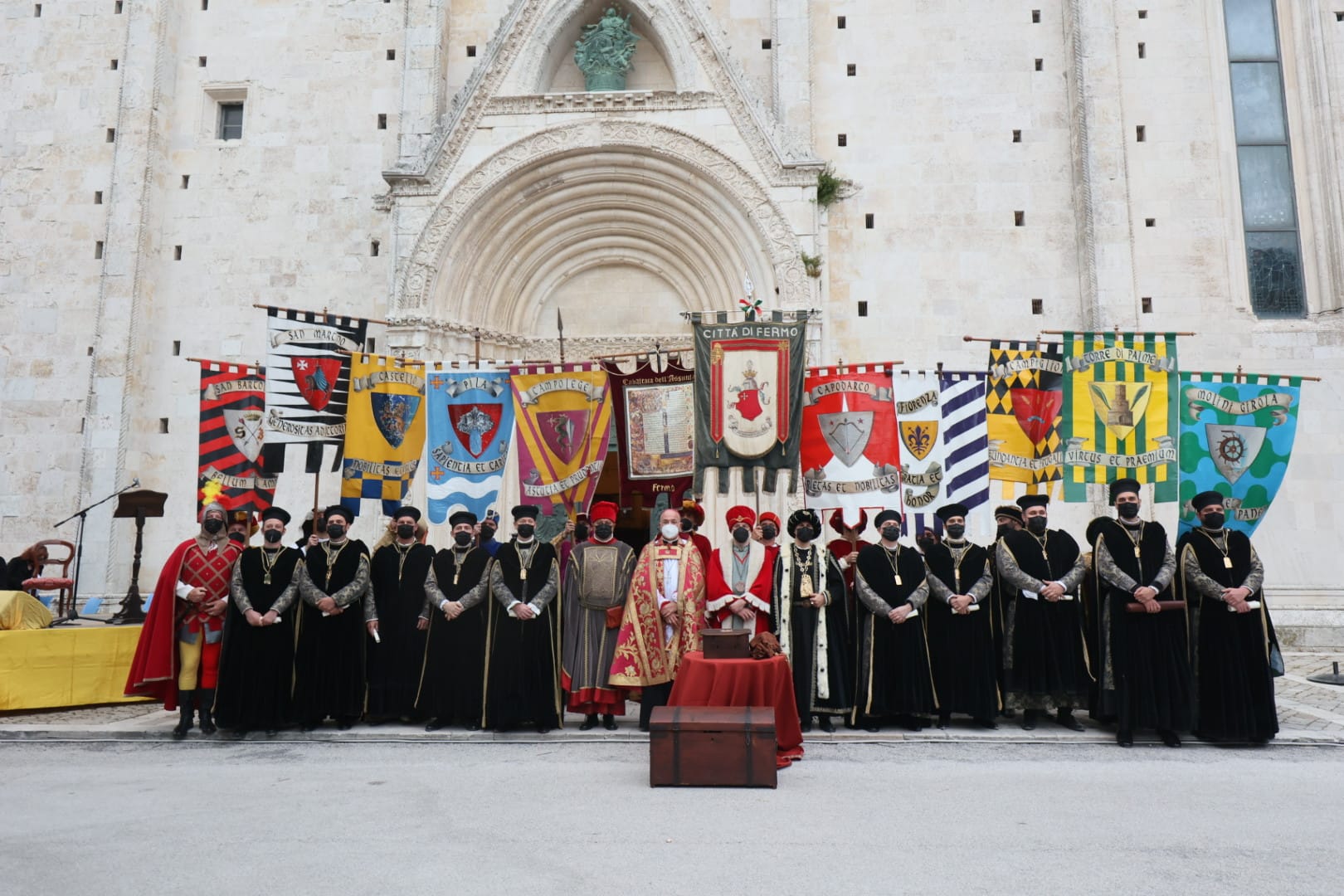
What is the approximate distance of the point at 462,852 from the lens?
4.43m

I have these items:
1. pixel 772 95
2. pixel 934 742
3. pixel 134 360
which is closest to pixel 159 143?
pixel 134 360

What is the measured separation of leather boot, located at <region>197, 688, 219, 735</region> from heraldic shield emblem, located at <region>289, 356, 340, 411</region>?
12.6ft

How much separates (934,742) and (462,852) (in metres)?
4.45

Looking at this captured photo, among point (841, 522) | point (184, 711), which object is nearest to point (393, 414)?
point (184, 711)

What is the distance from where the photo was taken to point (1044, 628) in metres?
8.18

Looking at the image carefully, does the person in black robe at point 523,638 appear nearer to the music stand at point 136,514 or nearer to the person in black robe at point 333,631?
the person in black robe at point 333,631

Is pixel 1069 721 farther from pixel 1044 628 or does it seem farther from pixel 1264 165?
pixel 1264 165

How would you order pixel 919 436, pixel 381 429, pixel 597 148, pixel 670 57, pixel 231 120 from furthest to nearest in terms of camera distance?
pixel 231 120, pixel 670 57, pixel 597 148, pixel 381 429, pixel 919 436

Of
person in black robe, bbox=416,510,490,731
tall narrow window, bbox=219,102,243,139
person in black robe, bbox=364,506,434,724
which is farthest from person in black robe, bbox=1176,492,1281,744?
tall narrow window, bbox=219,102,243,139

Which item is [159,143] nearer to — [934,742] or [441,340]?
[441,340]

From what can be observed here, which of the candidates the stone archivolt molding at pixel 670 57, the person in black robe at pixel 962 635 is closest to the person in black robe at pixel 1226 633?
the person in black robe at pixel 962 635

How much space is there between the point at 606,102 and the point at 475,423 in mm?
6405

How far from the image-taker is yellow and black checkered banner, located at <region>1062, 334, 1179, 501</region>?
394 inches

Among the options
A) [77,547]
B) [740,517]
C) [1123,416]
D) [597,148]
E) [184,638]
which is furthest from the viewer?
[77,547]
